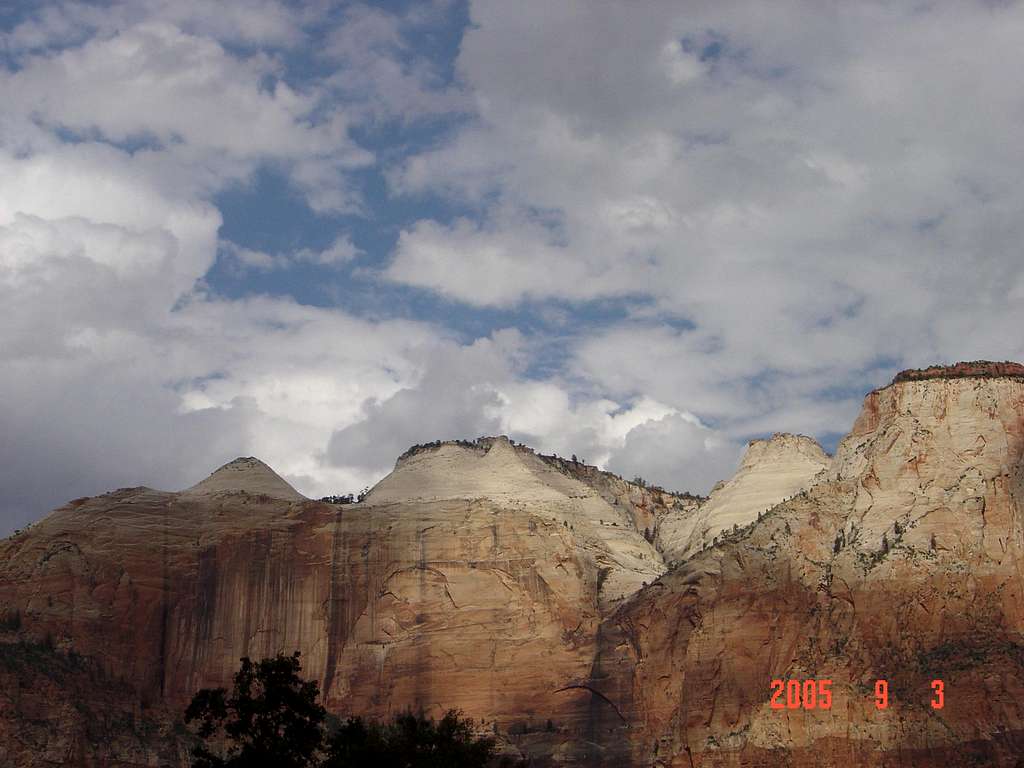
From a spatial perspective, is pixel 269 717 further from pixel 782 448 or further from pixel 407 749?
pixel 782 448

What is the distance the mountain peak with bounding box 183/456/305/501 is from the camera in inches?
5067

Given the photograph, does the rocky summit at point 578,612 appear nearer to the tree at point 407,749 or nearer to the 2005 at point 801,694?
the 2005 at point 801,694

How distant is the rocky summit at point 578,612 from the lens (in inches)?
3920

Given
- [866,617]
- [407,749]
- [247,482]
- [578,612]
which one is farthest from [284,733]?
[247,482]

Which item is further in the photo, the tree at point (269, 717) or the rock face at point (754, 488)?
the rock face at point (754, 488)

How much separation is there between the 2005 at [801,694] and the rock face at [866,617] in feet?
1.74

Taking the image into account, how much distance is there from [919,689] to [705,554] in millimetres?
20968

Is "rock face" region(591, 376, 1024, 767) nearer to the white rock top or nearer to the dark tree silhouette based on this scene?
the white rock top

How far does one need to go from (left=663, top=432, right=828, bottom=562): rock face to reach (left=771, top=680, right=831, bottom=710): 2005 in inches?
978

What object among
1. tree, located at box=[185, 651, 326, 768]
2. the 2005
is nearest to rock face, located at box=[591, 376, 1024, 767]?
the 2005

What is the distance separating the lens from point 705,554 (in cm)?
11562

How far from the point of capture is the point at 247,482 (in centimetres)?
13050

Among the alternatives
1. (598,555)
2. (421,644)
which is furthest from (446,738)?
(598,555)

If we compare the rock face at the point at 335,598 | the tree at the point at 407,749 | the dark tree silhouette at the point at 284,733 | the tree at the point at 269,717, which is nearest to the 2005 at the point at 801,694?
the rock face at the point at 335,598
